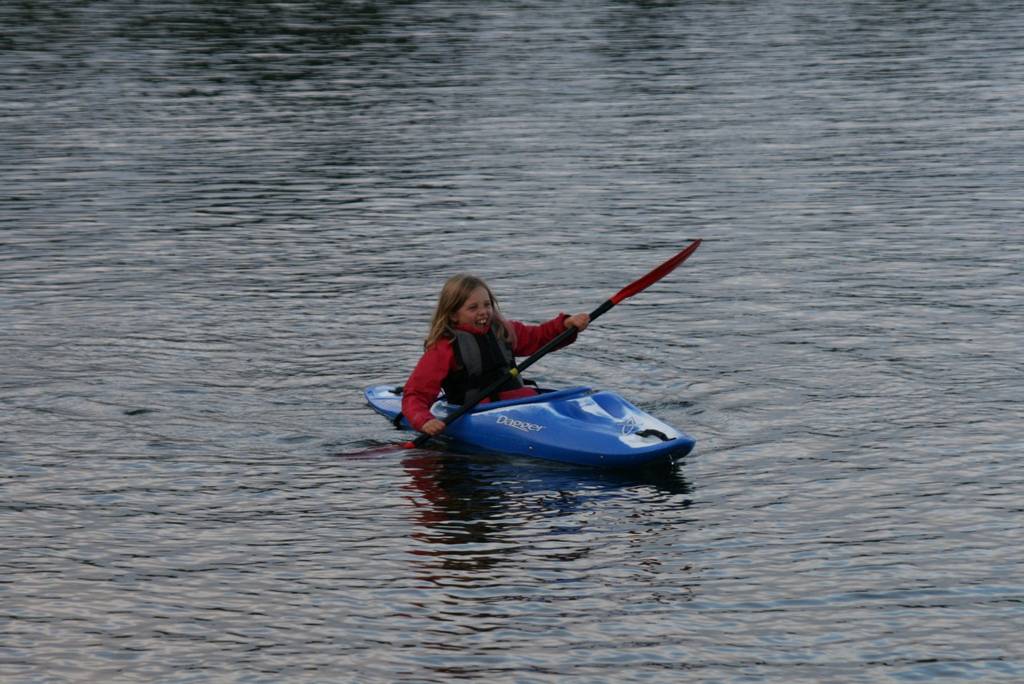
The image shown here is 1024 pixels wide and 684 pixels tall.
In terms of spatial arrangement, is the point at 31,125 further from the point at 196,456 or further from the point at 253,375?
the point at 196,456

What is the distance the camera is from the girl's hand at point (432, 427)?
11.4 meters

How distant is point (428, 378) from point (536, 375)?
2.42 m

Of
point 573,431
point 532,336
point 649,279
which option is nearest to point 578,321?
point 532,336

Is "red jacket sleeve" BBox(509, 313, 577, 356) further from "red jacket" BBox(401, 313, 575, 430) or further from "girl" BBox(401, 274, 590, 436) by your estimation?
"red jacket" BBox(401, 313, 575, 430)

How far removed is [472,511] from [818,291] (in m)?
6.95

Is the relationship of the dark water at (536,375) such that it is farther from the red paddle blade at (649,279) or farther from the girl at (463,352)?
the red paddle blade at (649,279)

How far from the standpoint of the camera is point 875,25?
4300 cm

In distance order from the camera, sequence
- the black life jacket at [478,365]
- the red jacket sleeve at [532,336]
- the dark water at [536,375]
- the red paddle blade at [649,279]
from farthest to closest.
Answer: the red paddle blade at [649,279]
the red jacket sleeve at [532,336]
the black life jacket at [478,365]
the dark water at [536,375]

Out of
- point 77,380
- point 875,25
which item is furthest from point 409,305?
point 875,25

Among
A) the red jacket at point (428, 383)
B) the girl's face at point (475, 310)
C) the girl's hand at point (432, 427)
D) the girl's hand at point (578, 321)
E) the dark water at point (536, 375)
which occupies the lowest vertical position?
the dark water at point (536, 375)

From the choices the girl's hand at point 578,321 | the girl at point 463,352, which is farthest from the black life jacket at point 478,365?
the girl's hand at point 578,321

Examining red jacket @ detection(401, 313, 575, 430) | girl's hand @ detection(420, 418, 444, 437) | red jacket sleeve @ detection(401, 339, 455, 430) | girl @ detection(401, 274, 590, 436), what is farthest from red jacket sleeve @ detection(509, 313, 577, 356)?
girl's hand @ detection(420, 418, 444, 437)

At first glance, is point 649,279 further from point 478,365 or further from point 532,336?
point 478,365

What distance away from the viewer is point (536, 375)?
14.1 metres
